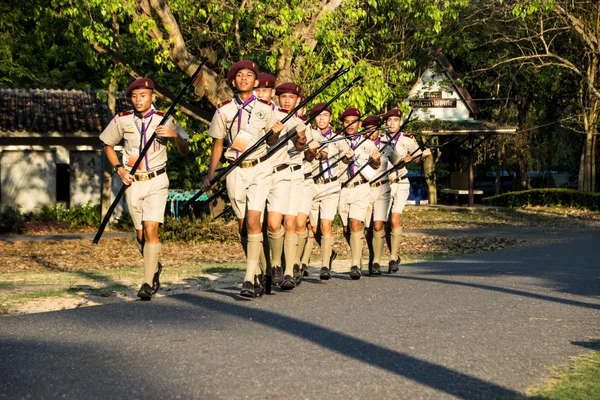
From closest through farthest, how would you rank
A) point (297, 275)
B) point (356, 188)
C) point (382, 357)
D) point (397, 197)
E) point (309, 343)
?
1. point (382, 357)
2. point (309, 343)
3. point (297, 275)
4. point (356, 188)
5. point (397, 197)

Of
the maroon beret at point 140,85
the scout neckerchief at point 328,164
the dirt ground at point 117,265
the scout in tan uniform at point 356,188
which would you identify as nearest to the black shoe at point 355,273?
the scout in tan uniform at point 356,188

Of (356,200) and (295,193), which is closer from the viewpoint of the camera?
(295,193)

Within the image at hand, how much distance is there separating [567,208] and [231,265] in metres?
26.3

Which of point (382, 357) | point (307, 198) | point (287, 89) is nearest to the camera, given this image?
point (382, 357)

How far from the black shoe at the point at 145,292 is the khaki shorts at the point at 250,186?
120 centimetres

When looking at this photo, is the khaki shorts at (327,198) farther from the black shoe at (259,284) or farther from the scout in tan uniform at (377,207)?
the black shoe at (259,284)

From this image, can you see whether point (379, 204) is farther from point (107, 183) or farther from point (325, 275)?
point (107, 183)

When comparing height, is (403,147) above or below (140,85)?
below

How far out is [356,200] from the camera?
14375mm

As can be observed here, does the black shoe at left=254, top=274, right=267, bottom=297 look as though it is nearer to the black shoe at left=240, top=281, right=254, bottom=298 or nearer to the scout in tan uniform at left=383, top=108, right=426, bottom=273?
the black shoe at left=240, top=281, right=254, bottom=298

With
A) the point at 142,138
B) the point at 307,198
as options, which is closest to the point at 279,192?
the point at 142,138

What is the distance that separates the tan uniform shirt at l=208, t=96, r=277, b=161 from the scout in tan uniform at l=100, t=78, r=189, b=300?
0.42 meters

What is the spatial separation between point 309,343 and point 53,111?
25878 millimetres

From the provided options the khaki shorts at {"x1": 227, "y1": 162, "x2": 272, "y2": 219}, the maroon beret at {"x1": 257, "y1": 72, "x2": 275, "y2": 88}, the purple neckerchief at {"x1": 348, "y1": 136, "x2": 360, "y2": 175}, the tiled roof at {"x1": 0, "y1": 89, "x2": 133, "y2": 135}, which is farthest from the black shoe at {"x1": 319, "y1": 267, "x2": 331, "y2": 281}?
the tiled roof at {"x1": 0, "y1": 89, "x2": 133, "y2": 135}
